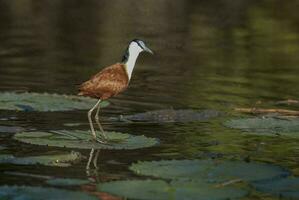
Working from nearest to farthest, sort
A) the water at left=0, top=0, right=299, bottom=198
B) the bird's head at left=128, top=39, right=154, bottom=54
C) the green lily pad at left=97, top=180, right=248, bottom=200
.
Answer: the green lily pad at left=97, top=180, right=248, bottom=200, the water at left=0, top=0, right=299, bottom=198, the bird's head at left=128, top=39, right=154, bottom=54

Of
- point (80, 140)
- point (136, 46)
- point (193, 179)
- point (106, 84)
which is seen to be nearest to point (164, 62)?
point (136, 46)

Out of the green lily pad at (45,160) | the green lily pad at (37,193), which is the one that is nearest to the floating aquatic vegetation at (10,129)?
the green lily pad at (45,160)

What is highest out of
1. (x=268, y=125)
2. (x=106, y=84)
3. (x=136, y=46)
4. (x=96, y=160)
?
(x=136, y=46)

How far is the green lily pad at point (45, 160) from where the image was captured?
40.9 feet

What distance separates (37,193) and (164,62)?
54.9 ft

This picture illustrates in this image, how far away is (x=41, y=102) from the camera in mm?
17172

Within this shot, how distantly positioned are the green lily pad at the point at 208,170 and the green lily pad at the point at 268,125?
8.46 feet

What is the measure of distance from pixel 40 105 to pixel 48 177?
17.5ft

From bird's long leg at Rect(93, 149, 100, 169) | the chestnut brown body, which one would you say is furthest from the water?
the chestnut brown body

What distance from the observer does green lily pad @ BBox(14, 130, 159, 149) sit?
13.7 meters

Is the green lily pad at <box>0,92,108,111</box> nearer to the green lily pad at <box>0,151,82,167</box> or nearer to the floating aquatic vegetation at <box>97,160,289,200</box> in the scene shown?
the green lily pad at <box>0,151,82,167</box>

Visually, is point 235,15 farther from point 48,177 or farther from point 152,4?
point 48,177

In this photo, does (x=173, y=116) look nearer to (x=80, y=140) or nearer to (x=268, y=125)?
(x=268, y=125)

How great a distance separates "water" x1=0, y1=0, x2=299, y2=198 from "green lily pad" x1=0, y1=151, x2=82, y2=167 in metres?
0.17
